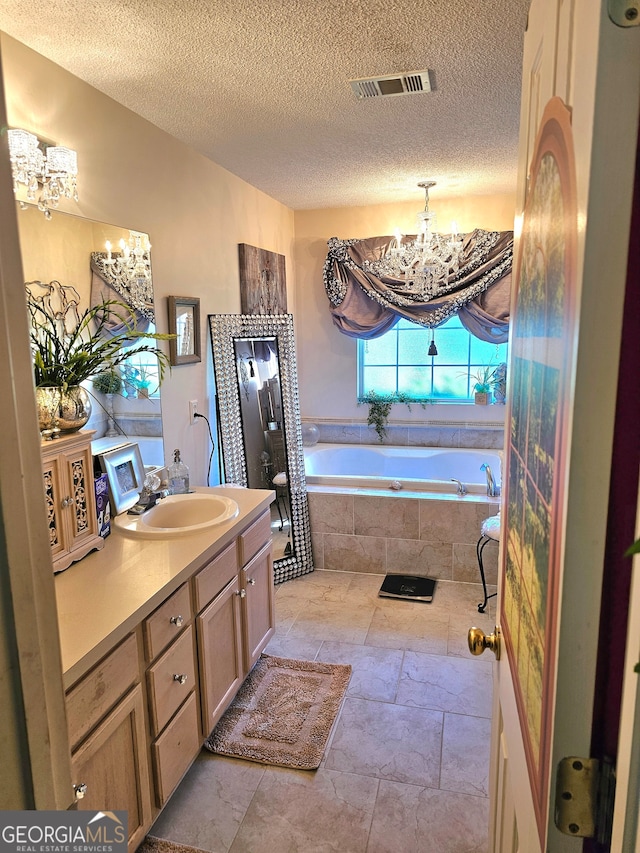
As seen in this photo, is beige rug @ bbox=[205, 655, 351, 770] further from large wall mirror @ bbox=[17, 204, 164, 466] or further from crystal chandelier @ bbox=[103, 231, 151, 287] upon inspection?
crystal chandelier @ bbox=[103, 231, 151, 287]

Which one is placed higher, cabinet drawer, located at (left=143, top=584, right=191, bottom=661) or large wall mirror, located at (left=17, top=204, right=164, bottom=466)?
large wall mirror, located at (left=17, top=204, right=164, bottom=466)

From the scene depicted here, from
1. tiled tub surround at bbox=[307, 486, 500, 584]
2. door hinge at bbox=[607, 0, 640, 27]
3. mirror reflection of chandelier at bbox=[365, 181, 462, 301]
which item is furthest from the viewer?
mirror reflection of chandelier at bbox=[365, 181, 462, 301]

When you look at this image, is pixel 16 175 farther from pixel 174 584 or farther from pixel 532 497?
pixel 532 497

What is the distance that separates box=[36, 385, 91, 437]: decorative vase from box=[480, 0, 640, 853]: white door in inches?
61.2

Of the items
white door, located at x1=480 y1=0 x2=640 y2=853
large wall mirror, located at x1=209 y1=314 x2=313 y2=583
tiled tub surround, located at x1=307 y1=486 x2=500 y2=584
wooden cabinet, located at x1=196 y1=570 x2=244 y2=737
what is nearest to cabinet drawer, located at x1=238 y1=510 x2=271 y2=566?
wooden cabinet, located at x1=196 y1=570 x2=244 y2=737

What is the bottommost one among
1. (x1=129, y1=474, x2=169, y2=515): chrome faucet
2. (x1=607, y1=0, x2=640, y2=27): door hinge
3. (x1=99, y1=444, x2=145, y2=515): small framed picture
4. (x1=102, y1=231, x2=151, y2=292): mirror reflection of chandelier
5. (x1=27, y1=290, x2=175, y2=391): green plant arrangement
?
(x1=129, y1=474, x2=169, y2=515): chrome faucet

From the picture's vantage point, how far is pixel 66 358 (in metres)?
2.03

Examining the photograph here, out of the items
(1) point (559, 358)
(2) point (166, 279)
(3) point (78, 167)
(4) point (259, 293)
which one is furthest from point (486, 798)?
(4) point (259, 293)

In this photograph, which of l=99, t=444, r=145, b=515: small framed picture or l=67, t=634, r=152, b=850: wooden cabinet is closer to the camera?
l=67, t=634, r=152, b=850: wooden cabinet

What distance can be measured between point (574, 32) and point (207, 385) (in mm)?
2782

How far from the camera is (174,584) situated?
1.84 m

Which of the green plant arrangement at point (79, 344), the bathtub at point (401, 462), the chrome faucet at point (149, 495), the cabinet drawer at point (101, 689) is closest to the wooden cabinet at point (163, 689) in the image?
the cabinet drawer at point (101, 689)

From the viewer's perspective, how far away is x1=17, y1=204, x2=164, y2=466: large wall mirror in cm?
195

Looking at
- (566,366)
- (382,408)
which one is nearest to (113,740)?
(566,366)
